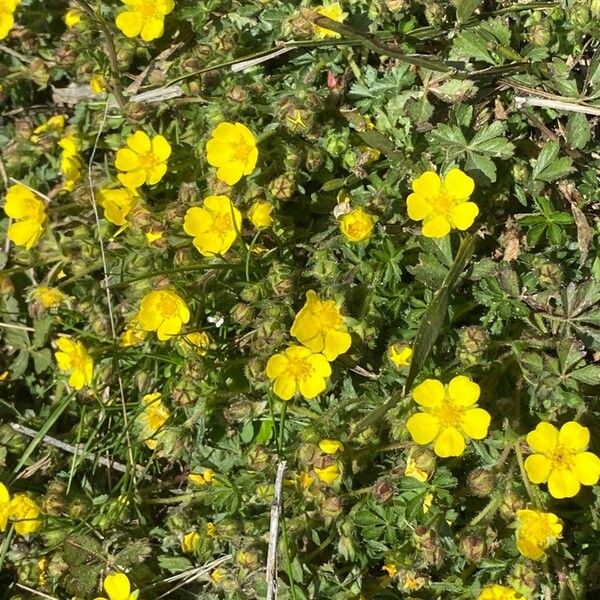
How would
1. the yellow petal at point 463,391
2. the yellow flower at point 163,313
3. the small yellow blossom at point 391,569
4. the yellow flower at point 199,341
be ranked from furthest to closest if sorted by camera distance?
the yellow flower at point 199,341, the yellow flower at point 163,313, the small yellow blossom at point 391,569, the yellow petal at point 463,391

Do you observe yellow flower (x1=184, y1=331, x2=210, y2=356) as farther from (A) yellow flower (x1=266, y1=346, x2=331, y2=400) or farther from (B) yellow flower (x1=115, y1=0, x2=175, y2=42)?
(B) yellow flower (x1=115, y1=0, x2=175, y2=42)

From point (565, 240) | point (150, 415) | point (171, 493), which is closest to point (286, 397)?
point (150, 415)

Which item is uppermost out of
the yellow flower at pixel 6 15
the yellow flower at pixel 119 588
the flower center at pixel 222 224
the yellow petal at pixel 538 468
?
the yellow flower at pixel 6 15

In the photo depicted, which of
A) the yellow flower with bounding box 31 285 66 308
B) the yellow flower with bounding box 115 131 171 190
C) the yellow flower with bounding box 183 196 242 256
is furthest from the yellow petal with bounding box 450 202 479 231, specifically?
the yellow flower with bounding box 31 285 66 308

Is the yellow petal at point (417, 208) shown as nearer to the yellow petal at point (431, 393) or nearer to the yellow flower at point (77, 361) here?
the yellow petal at point (431, 393)

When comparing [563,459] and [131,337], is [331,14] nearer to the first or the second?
[131,337]

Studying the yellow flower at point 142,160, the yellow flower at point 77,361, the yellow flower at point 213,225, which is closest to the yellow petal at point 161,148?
the yellow flower at point 142,160

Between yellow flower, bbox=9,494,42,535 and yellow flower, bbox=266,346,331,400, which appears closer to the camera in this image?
yellow flower, bbox=266,346,331,400

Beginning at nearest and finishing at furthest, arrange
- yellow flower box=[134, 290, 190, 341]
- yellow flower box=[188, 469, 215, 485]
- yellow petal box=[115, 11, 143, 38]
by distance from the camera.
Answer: yellow flower box=[134, 290, 190, 341] → yellow flower box=[188, 469, 215, 485] → yellow petal box=[115, 11, 143, 38]
